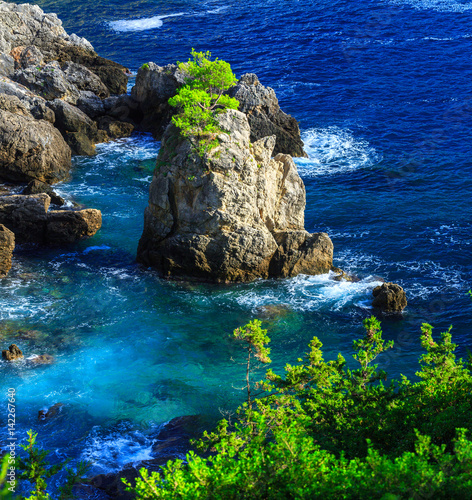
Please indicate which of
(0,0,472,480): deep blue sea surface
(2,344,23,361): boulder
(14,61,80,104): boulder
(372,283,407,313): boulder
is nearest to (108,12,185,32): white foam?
(0,0,472,480): deep blue sea surface

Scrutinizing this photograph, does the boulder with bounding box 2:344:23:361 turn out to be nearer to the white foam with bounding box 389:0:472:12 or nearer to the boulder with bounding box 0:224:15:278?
the boulder with bounding box 0:224:15:278

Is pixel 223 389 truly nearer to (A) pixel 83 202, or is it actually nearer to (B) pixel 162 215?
(B) pixel 162 215

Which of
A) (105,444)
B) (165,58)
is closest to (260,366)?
(105,444)

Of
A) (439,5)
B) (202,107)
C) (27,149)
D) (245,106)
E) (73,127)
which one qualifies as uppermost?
(439,5)

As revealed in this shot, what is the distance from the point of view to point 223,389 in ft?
102

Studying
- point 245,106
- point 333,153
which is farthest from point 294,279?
point 245,106

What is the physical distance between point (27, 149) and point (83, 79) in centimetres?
1980

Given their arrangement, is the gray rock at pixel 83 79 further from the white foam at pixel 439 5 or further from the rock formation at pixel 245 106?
the white foam at pixel 439 5

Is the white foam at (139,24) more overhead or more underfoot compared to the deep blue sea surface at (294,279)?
more overhead

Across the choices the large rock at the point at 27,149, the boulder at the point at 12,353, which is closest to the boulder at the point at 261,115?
the large rock at the point at 27,149

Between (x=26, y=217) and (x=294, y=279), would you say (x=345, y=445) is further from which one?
(x=26, y=217)

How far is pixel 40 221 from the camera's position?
4509 cm

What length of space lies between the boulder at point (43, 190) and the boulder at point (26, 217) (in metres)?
4.38

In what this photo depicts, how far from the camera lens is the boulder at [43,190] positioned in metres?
49.9
